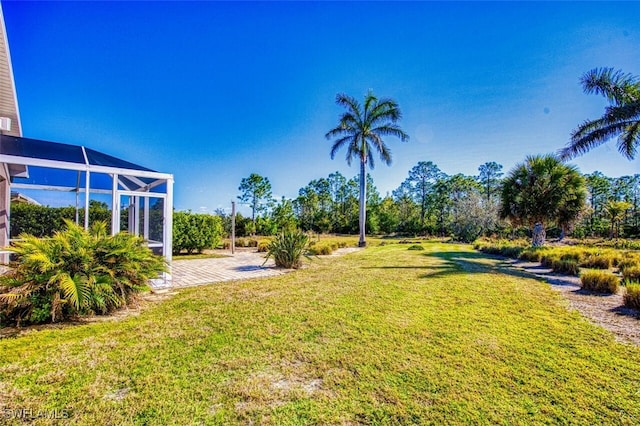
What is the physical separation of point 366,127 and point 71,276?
17500 mm

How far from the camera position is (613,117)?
8523 millimetres

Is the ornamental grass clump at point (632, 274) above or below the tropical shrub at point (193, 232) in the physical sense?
below

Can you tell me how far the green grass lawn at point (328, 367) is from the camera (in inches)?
78.4

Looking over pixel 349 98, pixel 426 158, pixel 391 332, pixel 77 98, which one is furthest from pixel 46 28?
pixel 426 158

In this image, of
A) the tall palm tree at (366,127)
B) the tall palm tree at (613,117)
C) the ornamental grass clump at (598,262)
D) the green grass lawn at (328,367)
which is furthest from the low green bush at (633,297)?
the tall palm tree at (366,127)

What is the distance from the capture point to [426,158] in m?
41.7

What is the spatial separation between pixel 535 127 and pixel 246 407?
16966 millimetres

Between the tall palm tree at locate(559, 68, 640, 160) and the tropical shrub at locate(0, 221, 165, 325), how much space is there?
1342 cm

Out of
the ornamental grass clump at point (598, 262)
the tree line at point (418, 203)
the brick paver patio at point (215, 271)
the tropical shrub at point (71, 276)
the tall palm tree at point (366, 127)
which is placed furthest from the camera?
the tree line at point (418, 203)

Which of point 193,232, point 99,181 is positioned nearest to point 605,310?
point 99,181

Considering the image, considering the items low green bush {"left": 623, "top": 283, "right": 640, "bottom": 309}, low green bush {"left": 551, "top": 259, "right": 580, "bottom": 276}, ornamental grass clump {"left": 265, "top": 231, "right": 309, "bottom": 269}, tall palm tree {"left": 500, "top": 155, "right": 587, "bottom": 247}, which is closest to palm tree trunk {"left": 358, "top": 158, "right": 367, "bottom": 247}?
tall palm tree {"left": 500, "top": 155, "right": 587, "bottom": 247}

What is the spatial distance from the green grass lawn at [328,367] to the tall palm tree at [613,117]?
8150 mm

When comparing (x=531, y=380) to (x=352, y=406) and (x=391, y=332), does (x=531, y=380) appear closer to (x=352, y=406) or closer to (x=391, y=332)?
(x=391, y=332)

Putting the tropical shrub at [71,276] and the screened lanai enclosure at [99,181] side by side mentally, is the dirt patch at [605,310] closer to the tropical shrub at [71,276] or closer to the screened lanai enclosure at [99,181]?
the tropical shrub at [71,276]
